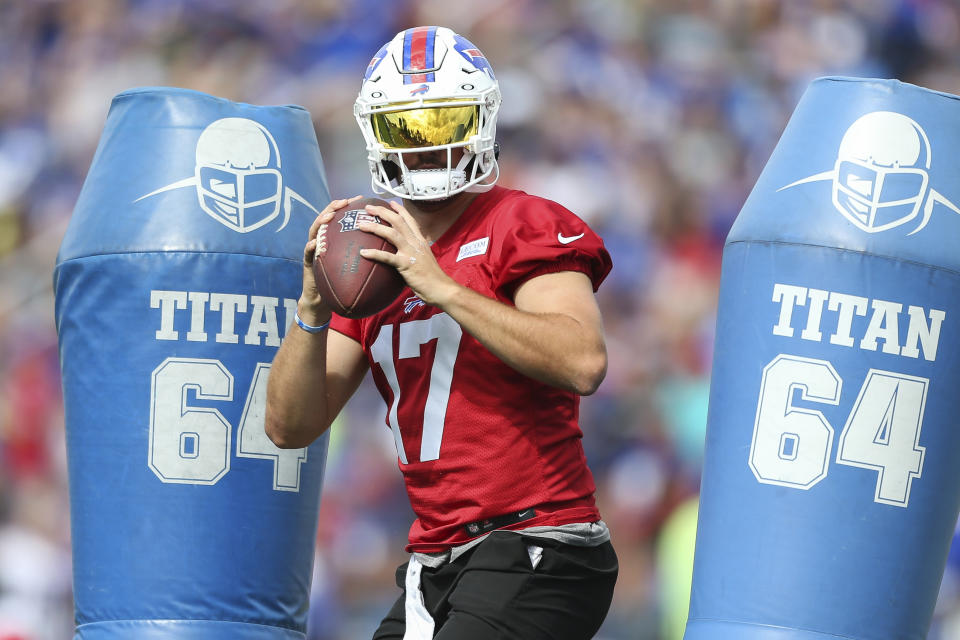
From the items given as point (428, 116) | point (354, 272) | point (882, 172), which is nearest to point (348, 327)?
point (354, 272)

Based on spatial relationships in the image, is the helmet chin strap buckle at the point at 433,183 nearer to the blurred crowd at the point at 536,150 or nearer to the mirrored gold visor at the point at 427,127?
the mirrored gold visor at the point at 427,127

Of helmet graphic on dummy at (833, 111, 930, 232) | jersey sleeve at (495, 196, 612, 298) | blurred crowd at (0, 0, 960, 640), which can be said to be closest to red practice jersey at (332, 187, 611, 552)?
jersey sleeve at (495, 196, 612, 298)

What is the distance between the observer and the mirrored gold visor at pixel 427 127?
2.67 m

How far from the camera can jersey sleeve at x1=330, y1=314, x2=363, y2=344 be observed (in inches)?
112

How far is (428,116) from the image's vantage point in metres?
2.67

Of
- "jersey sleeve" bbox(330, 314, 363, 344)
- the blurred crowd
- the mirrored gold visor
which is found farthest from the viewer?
the blurred crowd

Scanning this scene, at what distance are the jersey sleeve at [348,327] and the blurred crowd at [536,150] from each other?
9.22 feet

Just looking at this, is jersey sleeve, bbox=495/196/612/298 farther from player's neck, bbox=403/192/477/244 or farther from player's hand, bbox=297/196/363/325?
player's hand, bbox=297/196/363/325

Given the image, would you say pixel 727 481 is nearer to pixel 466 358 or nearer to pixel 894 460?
pixel 894 460

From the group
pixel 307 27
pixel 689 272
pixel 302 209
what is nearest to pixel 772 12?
pixel 689 272

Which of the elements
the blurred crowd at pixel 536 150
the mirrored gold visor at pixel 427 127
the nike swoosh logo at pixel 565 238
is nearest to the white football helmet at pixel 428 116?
the mirrored gold visor at pixel 427 127

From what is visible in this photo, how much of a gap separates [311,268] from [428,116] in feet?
1.33

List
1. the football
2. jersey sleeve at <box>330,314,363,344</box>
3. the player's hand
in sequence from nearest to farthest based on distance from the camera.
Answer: the football < the player's hand < jersey sleeve at <box>330,314,363,344</box>

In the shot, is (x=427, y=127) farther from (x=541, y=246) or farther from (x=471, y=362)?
(x=471, y=362)
